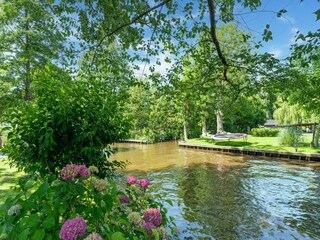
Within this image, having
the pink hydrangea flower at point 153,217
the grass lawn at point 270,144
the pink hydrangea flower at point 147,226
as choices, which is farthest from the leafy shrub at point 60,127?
the grass lawn at point 270,144

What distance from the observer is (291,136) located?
59.4ft

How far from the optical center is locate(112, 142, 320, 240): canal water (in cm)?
627

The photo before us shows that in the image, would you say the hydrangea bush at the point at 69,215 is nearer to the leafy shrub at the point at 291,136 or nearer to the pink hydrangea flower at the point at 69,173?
the pink hydrangea flower at the point at 69,173

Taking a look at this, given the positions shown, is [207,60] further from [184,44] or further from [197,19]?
[197,19]

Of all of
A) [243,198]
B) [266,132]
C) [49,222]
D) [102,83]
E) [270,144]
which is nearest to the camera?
[49,222]

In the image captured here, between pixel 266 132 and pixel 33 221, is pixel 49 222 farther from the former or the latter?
pixel 266 132

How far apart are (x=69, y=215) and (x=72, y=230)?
14.1 inches

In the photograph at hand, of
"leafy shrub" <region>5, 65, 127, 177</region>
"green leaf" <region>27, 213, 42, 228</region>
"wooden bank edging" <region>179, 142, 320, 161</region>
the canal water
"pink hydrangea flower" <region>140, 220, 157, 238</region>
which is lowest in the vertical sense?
the canal water

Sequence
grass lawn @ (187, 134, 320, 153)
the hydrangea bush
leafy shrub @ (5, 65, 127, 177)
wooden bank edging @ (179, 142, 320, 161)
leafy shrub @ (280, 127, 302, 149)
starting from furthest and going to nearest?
leafy shrub @ (280, 127, 302, 149) → grass lawn @ (187, 134, 320, 153) → wooden bank edging @ (179, 142, 320, 161) → leafy shrub @ (5, 65, 127, 177) → the hydrangea bush

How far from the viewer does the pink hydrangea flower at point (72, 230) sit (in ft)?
3.91

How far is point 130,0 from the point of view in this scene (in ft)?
14.1

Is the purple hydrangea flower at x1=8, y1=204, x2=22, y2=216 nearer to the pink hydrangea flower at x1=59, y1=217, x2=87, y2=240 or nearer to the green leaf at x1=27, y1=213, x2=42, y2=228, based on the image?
the green leaf at x1=27, y1=213, x2=42, y2=228

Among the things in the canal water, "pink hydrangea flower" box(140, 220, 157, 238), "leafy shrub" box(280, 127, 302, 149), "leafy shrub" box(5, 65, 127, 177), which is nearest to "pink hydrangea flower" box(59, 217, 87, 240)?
"pink hydrangea flower" box(140, 220, 157, 238)

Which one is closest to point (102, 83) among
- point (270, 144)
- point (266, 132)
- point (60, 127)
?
point (60, 127)
